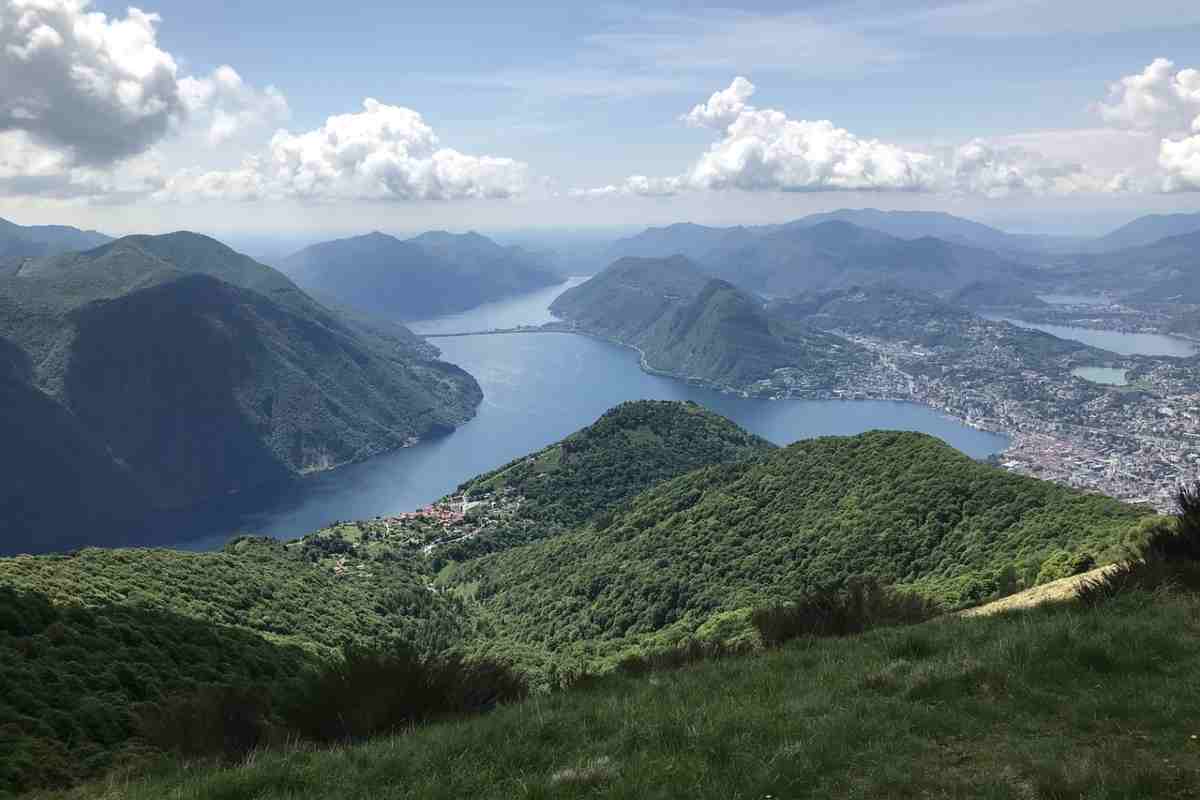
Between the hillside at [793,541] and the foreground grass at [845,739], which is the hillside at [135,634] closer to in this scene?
the foreground grass at [845,739]

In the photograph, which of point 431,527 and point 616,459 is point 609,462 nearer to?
point 616,459

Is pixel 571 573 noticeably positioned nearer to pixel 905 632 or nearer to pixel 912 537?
pixel 912 537

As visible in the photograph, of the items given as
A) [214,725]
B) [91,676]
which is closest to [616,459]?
[91,676]

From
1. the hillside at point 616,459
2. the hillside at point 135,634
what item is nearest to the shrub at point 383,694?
the hillside at point 135,634

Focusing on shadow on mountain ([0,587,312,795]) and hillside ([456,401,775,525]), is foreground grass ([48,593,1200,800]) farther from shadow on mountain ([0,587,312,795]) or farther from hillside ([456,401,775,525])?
hillside ([456,401,775,525])

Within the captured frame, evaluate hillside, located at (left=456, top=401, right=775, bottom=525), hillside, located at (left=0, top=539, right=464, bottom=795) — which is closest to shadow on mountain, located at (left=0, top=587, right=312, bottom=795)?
hillside, located at (left=0, top=539, right=464, bottom=795)
